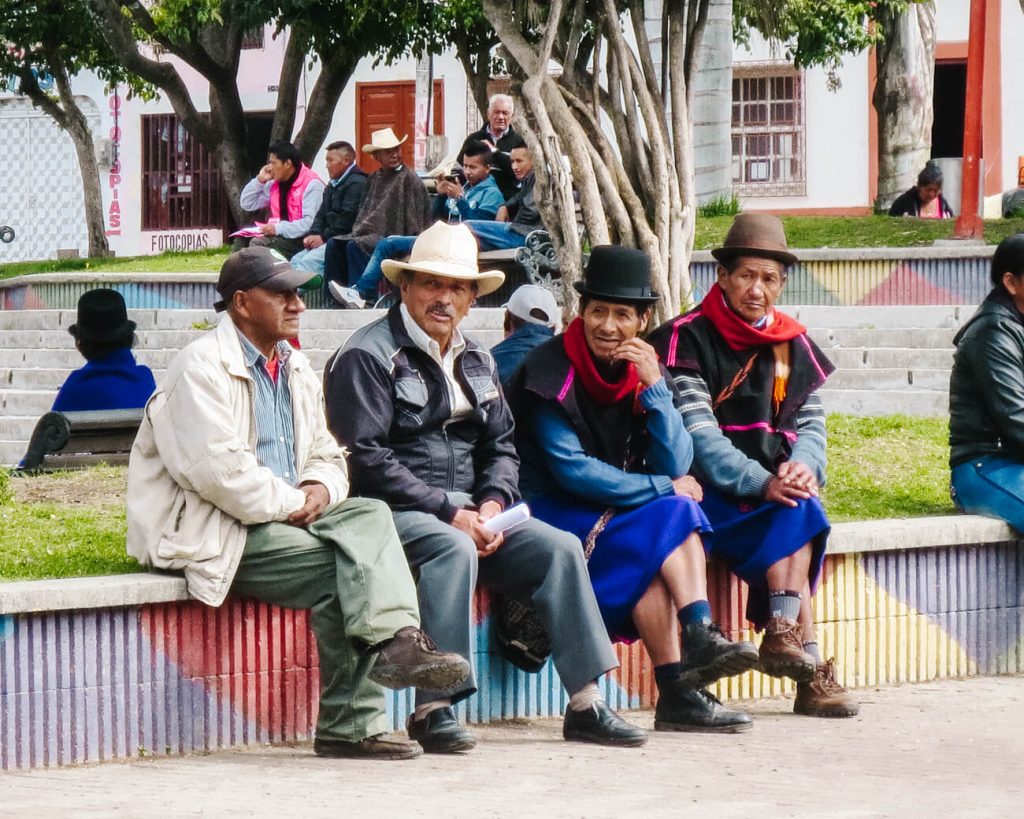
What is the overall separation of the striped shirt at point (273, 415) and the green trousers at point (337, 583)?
0.24 meters

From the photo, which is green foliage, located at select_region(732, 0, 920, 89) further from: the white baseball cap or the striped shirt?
the striped shirt

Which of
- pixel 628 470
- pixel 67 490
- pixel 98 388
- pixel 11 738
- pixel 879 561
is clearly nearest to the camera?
pixel 11 738

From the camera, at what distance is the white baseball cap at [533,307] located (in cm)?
809

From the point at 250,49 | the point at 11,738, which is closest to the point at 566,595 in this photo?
the point at 11,738

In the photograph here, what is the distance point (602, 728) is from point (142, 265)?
13.1 m

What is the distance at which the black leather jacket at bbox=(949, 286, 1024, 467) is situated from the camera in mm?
7504

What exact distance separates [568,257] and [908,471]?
2.23 metres

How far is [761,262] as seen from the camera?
23.2 feet

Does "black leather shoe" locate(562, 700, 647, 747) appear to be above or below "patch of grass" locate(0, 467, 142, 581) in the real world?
below

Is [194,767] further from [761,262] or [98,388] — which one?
[98,388]

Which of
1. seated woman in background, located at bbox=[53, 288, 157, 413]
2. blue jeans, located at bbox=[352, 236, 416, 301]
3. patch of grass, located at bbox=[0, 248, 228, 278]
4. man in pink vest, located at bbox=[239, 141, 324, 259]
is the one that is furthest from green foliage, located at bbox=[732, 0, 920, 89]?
seated woman in background, located at bbox=[53, 288, 157, 413]

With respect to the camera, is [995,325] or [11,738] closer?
[11,738]

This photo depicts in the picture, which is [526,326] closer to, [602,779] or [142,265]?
[602,779]

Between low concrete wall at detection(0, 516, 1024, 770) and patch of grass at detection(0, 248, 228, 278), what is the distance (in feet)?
33.4
